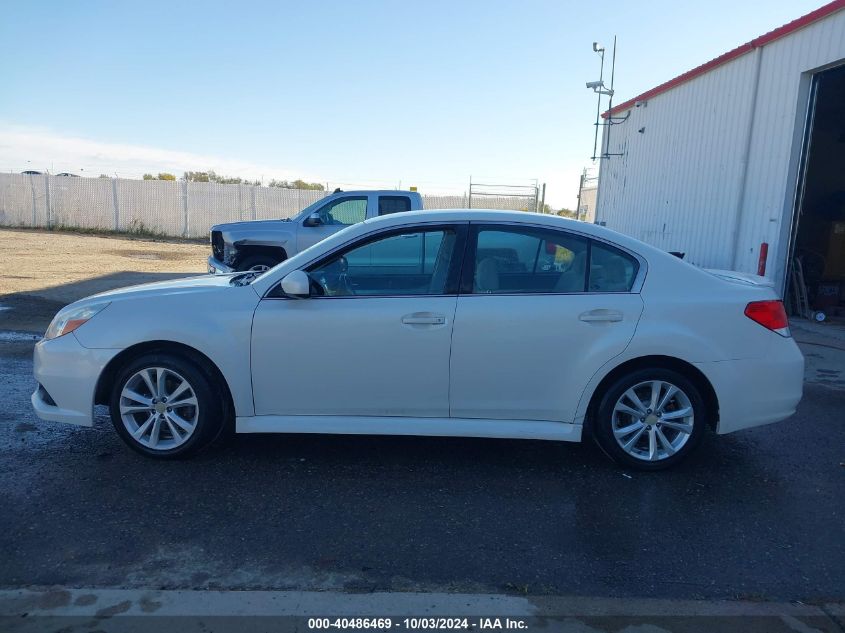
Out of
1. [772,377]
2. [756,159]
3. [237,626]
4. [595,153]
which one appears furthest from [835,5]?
[237,626]

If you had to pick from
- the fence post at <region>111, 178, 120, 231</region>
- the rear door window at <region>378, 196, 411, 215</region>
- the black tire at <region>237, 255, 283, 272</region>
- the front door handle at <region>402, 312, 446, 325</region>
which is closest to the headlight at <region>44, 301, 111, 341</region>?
the front door handle at <region>402, 312, 446, 325</region>

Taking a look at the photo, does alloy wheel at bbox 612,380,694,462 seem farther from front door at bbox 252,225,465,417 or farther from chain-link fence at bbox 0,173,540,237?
chain-link fence at bbox 0,173,540,237

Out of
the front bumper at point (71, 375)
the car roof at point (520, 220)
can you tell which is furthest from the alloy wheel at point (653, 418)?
the front bumper at point (71, 375)

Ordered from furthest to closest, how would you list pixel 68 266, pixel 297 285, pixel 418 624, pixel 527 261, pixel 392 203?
pixel 68 266 < pixel 392 203 < pixel 527 261 < pixel 297 285 < pixel 418 624

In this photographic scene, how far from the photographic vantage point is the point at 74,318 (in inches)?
172

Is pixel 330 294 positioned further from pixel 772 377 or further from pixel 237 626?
pixel 772 377

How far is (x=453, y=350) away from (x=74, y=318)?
252 cm

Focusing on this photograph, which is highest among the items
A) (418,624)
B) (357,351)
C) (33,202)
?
(33,202)

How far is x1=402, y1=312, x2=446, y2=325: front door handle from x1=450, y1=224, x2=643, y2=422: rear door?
11cm

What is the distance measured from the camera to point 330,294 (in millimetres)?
4324

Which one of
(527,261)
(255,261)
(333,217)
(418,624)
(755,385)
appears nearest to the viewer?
(418,624)

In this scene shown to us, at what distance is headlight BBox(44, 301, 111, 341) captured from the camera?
435 centimetres

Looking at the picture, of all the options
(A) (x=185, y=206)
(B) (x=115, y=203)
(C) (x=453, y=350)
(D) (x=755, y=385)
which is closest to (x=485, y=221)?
(C) (x=453, y=350)

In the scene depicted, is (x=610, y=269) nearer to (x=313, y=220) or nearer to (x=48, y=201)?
(x=313, y=220)
